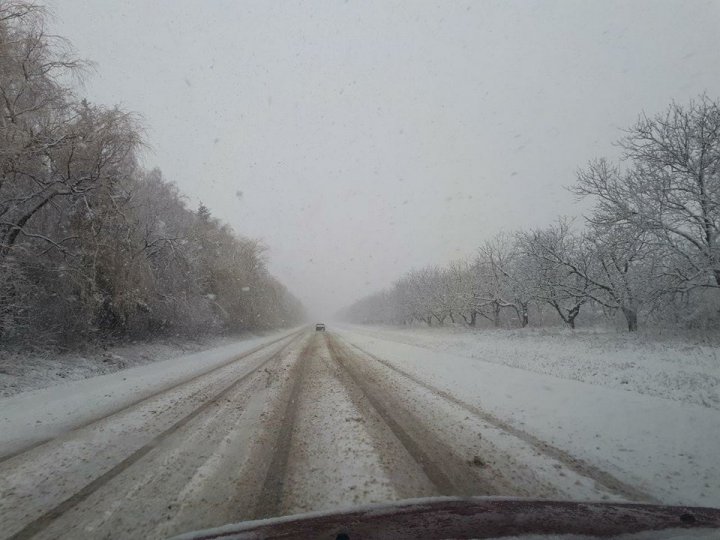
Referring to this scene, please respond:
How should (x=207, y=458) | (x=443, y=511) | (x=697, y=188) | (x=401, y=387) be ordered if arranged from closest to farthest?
(x=443, y=511) < (x=207, y=458) < (x=401, y=387) < (x=697, y=188)

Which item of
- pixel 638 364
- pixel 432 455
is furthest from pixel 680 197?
pixel 432 455

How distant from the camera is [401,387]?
783 centimetres

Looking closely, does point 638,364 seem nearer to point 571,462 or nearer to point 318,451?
point 571,462

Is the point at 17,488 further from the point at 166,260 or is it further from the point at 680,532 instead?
the point at 166,260

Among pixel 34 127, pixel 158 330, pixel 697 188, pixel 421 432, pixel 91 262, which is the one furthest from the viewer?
pixel 158 330

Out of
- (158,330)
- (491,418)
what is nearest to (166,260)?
(158,330)

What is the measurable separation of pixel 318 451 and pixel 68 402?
244 inches

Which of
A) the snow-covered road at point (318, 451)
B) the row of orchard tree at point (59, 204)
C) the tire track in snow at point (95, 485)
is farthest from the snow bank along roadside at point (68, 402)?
the row of orchard tree at point (59, 204)

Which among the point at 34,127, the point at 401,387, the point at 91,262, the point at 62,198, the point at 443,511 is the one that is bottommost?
the point at 401,387

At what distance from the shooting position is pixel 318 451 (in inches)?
161

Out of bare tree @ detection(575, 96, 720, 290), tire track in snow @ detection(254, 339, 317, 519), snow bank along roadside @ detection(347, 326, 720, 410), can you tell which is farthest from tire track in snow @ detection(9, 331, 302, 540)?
bare tree @ detection(575, 96, 720, 290)

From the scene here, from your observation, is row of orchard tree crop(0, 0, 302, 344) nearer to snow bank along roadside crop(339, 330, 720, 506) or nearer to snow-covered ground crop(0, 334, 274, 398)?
snow-covered ground crop(0, 334, 274, 398)

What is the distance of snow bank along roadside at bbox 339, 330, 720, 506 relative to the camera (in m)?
3.40

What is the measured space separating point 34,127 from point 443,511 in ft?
43.1
